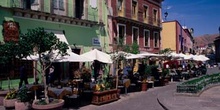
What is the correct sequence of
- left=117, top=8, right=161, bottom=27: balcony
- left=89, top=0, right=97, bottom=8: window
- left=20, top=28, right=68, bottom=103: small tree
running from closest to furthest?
left=20, top=28, right=68, bottom=103: small tree, left=89, top=0, right=97, bottom=8: window, left=117, top=8, right=161, bottom=27: balcony

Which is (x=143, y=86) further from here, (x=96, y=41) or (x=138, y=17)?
(x=138, y=17)

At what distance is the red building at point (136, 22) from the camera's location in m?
22.6

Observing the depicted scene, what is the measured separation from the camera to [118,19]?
75.2 ft

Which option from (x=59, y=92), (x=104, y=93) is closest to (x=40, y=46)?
(x=59, y=92)

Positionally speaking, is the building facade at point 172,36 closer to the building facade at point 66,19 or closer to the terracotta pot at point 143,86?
the building facade at point 66,19

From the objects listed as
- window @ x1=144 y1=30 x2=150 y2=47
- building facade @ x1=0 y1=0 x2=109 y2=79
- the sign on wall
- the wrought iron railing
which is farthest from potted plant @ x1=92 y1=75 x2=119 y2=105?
window @ x1=144 y1=30 x2=150 y2=47

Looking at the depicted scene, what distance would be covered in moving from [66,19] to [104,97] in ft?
26.8

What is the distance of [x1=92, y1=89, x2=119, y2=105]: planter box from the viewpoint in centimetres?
1059

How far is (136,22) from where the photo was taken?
83.5ft

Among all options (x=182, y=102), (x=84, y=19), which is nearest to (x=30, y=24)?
(x=84, y=19)

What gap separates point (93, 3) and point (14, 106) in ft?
40.9

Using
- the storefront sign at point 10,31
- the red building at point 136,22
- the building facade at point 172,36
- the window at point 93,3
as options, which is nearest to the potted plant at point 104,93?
the storefront sign at point 10,31

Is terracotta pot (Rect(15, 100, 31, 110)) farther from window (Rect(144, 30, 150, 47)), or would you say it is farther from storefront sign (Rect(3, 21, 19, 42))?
window (Rect(144, 30, 150, 47))

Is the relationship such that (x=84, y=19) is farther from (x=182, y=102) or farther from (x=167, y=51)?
(x=182, y=102)
